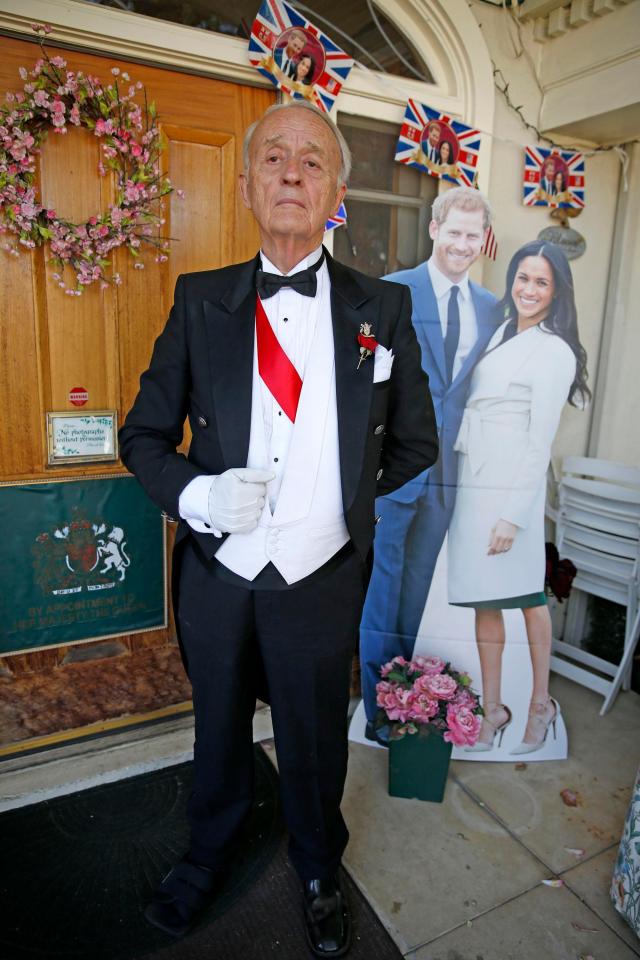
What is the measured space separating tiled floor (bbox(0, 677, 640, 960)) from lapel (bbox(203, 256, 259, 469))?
1441mm

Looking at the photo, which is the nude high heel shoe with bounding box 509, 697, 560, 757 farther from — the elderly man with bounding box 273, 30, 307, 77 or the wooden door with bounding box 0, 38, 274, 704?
the elderly man with bounding box 273, 30, 307, 77

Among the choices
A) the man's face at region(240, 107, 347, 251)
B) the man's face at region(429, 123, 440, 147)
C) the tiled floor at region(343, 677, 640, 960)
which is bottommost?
the tiled floor at region(343, 677, 640, 960)

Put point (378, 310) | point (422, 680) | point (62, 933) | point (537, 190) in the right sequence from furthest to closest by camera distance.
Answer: point (537, 190) < point (422, 680) < point (62, 933) < point (378, 310)

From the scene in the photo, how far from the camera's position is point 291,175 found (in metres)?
1.55

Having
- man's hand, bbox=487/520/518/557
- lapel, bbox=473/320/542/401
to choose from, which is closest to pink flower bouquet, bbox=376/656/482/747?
man's hand, bbox=487/520/518/557

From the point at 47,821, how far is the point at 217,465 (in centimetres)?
146

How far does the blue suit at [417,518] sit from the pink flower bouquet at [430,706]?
0.25m

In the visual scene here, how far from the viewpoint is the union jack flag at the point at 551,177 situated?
107 inches

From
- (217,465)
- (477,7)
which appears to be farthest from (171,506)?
(477,7)

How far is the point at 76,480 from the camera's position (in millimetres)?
2459

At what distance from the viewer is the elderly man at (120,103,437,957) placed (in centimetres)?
159

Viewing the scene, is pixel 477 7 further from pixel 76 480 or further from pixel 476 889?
pixel 476 889

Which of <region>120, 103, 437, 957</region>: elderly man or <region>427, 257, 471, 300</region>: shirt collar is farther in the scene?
<region>427, 257, 471, 300</region>: shirt collar

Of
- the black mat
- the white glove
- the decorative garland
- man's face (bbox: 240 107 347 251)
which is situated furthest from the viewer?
the decorative garland
